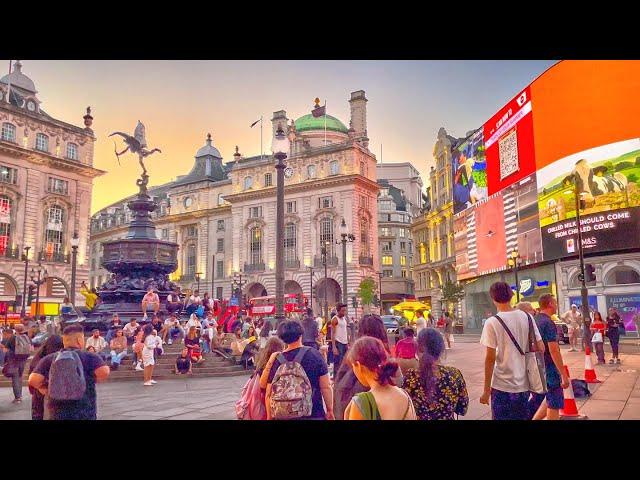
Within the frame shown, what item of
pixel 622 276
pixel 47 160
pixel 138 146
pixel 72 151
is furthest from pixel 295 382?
pixel 72 151

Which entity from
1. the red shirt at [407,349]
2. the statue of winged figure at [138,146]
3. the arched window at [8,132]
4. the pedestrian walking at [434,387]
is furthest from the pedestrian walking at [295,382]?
the arched window at [8,132]

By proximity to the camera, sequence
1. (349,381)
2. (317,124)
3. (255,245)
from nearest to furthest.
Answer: (349,381), (255,245), (317,124)

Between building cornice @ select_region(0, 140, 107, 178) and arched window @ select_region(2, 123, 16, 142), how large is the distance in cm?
73

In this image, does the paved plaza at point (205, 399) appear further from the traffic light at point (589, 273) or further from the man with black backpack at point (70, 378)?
the man with black backpack at point (70, 378)

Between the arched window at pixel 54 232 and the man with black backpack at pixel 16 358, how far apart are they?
37.4m

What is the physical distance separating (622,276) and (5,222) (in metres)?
45.9

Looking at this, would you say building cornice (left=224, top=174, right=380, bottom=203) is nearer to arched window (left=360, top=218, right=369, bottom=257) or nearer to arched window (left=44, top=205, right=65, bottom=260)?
arched window (left=360, top=218, right=369, bottom=257)

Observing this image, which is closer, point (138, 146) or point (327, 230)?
point (138, 146)

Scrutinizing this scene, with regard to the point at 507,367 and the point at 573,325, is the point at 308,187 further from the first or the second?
the point at 507,367

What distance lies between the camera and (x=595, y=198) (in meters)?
30.8

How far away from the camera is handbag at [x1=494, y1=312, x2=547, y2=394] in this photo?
203 inches

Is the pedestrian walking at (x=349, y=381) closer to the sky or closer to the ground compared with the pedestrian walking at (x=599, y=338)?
closer to the sky

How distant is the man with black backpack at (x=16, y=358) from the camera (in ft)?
35.5
